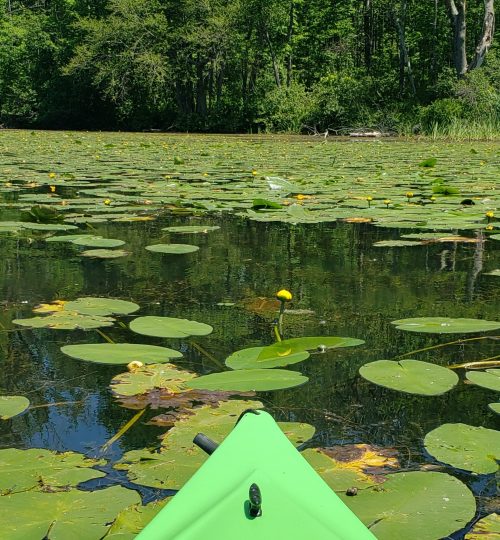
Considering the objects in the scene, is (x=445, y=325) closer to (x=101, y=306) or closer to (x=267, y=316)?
(x=267, y=316)

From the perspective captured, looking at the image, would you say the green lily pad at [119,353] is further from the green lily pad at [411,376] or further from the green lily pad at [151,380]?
the green lily pad at [411,376]

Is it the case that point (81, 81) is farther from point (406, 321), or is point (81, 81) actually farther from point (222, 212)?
point (406, 321)

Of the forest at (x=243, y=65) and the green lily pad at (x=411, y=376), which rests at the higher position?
the forest at (x=243, y=65)

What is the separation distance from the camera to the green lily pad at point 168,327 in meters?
1.24

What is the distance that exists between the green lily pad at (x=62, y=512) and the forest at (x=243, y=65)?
534 inches

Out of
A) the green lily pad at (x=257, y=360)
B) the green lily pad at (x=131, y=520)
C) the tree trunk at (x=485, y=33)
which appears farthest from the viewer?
the tree trunk at (x=485, y=33)

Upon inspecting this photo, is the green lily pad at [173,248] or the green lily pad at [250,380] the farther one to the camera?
the green lily pad at [173,248]

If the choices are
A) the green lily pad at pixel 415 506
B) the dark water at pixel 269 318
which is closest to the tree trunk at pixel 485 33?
the dark water at pixel 269 318

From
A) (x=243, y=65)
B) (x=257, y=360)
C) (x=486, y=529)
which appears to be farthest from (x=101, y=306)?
(x=243, y=65)

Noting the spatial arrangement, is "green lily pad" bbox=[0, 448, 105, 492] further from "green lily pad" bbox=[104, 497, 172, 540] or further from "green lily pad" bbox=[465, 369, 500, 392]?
"green lily pad" bbox=[465, 369, 500, 392]

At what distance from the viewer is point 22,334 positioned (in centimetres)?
128

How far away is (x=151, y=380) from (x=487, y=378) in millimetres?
499

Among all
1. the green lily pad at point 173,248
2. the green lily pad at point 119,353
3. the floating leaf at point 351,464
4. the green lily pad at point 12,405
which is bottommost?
the floating leaf at point 351,464

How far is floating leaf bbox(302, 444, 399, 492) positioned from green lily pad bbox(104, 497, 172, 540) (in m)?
0.19
